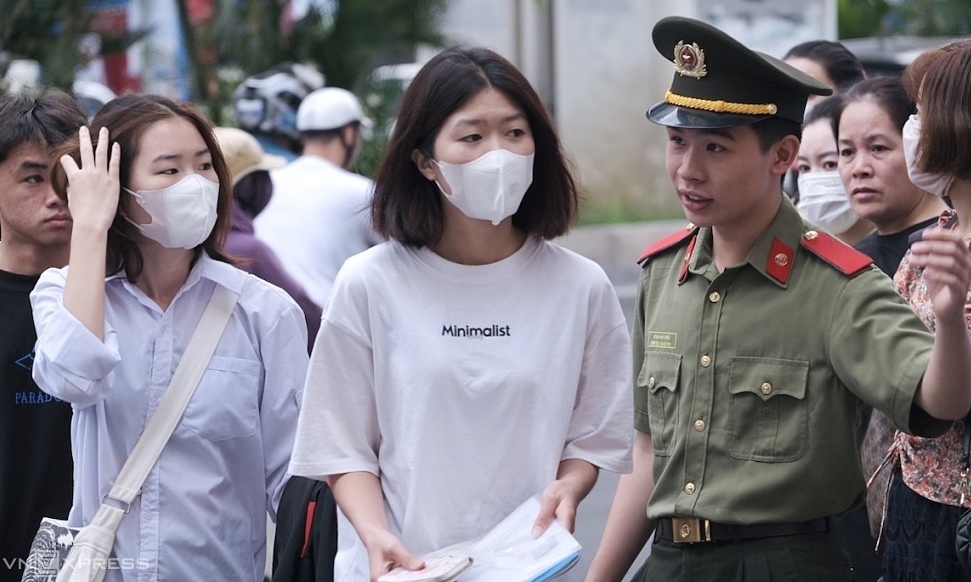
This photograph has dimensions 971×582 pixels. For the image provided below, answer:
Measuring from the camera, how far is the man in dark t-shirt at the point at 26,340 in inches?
149

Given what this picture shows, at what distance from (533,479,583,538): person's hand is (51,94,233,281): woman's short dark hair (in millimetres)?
1212

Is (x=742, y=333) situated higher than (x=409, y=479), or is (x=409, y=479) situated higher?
(x=742, y=333)

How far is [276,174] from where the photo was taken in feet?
21.6

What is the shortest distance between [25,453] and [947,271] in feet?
7.79

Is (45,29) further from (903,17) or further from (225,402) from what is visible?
(903,17)

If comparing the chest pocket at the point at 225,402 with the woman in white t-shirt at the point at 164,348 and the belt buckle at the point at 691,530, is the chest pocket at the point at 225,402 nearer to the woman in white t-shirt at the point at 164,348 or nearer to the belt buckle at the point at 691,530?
the woman in white t-shirt at the point at 164,348

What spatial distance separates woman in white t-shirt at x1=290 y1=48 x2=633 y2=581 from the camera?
10.0 ft

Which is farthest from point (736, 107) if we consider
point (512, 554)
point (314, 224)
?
point (314, 224)

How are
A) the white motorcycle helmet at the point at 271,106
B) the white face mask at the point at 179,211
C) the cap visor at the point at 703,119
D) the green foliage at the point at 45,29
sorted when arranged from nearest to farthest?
the cap visor at the point at 703,119 → the white face mask at the point at 179,211 → the white motorcycle helmet at the point at 271,106 → the green foliage at the point at 45,29

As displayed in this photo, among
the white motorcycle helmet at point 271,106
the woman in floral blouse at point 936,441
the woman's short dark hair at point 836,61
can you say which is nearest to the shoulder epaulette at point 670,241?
the woman in floral blouse at point 936,441

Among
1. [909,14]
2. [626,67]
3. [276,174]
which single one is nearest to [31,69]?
[276,174]

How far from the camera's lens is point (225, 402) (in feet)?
11.6

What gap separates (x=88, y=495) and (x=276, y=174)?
330 centimetres

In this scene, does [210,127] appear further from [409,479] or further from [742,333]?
[742,333]
